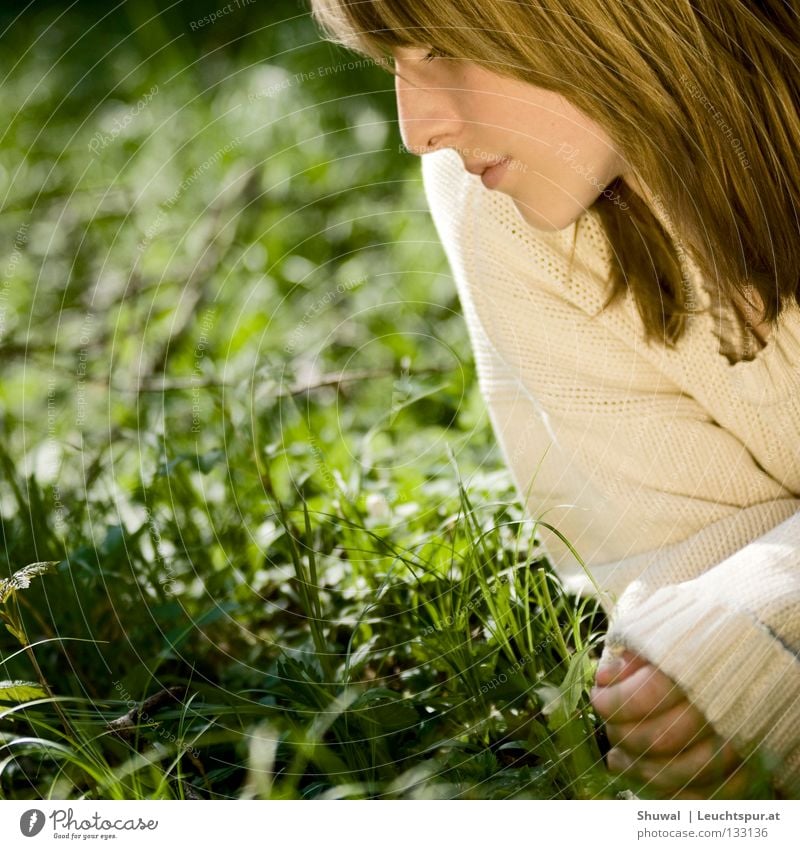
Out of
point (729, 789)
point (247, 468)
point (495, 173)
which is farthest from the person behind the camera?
point (247, 468)

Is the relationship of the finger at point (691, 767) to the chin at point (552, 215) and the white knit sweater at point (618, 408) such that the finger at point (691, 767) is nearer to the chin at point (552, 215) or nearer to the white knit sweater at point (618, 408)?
the white knit sweater at point (618, 408)

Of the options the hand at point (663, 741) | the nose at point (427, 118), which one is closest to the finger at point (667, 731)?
the hand at point (663, 741)

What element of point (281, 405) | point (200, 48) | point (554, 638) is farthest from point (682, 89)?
point (200, 48)

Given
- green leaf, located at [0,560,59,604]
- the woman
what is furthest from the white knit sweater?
green leaf, located at [0,560,59,604]

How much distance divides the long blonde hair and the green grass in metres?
0.26

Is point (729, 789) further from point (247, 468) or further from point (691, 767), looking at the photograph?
point (247, 468)

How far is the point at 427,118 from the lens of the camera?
26.6 inches

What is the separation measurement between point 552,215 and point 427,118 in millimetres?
114

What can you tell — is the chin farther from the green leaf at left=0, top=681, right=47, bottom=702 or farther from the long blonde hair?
the green leaf at left=0, top=681, right=47, bottom=702

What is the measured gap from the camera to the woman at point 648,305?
0.61 m

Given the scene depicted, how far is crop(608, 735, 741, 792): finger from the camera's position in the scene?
0.59 metres

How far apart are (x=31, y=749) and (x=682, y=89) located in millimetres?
607

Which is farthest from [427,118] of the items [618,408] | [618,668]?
[618,668]

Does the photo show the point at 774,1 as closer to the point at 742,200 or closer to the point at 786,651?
the point at 742,200
